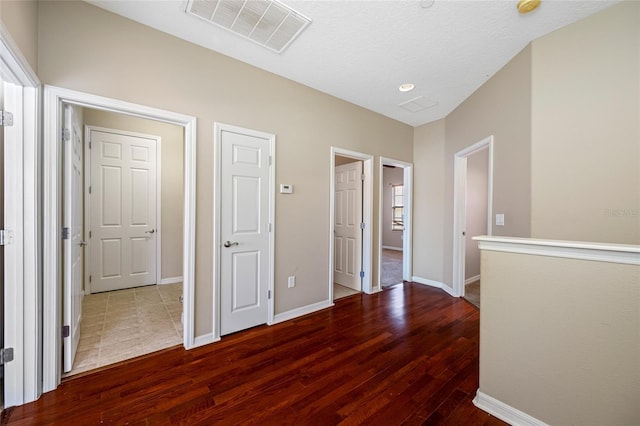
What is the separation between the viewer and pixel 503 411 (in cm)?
152

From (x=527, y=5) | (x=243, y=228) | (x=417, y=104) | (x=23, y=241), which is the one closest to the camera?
(x=23, y=241)

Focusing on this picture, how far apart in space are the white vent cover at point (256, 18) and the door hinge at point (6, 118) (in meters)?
1.38

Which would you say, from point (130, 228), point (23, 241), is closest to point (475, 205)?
point (23, 241)

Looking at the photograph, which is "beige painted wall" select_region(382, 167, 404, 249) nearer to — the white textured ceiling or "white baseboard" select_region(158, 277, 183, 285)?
the white textured ceiling

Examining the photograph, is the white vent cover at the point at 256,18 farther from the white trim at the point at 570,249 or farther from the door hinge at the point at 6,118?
the white trim at the point at 570,249

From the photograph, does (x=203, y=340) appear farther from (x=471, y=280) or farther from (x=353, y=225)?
(x=471, y=280)

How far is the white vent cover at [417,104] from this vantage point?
3.40 meters

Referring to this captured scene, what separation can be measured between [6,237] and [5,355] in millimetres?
751

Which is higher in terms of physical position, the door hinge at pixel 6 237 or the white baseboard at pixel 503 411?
the door hinge at pixel 6 237

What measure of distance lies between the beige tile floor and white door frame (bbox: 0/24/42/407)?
36 centimetres

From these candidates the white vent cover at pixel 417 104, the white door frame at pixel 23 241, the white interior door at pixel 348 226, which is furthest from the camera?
the white interior door at pixel 348 226

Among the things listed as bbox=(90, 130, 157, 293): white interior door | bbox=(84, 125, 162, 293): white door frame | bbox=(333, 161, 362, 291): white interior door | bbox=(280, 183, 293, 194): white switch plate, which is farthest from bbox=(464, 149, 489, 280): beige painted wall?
bbox=(90, 130, 157, 293): white interior door

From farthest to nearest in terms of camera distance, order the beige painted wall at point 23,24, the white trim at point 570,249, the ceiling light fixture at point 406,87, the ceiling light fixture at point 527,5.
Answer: the ceiling light fixture at point 406,87, the ceiling light fixture at point 527,5, the beige painted wall at point 23,24, the white trim at point 570,249

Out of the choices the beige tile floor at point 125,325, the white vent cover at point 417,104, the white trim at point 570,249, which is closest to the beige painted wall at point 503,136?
the white vent cover at point 417,104
